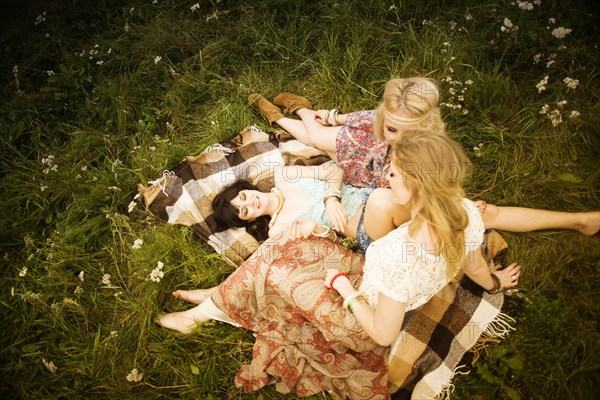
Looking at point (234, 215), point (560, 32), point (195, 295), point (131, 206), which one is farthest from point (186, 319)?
point (560, 32)

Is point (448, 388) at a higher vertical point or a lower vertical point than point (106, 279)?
lower

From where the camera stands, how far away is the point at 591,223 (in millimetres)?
2740

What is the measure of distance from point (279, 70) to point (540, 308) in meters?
3.03

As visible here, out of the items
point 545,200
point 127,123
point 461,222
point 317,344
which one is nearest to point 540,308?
point 545,200

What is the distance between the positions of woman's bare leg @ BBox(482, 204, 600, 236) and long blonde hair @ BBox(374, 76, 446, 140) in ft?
2.56

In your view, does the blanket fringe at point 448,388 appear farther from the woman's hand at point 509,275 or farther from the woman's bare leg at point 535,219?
the woman's bare leg at point 535,219

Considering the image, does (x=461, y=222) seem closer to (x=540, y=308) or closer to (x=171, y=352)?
(x=540, y=308)

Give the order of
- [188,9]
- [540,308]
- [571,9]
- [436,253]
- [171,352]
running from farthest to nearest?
[188,9], [571,9], [171,352], [540,308], [436,253]

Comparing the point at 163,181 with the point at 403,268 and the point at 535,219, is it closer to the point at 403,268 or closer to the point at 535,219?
the point at 403,268

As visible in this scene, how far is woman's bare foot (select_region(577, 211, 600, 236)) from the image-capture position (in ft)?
8.97

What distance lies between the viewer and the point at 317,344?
8.52 feet

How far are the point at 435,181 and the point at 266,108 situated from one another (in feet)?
7.58

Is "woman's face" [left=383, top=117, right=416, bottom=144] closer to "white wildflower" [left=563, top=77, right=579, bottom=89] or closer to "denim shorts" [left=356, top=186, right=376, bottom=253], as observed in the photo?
"denim shorts" [left=356, top=186, right=376, bottom=253]

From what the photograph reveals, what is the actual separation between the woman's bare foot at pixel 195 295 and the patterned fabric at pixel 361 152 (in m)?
1.41
